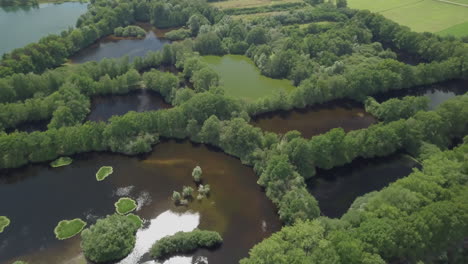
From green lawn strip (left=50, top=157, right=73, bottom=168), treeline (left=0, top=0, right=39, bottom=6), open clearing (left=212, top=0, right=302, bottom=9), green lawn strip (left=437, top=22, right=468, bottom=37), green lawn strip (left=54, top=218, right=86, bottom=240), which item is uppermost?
treeline (left=0, top=0, right=39, bottom=6)

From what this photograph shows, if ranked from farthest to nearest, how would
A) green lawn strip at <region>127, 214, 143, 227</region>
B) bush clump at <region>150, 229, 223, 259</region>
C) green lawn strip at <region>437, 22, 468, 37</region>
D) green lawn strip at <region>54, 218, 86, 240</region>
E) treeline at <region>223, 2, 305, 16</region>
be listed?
treeline at <region>223, 2, 305, 16</region>
green lawn strip at <region>437, 22, 468, 37</region>
green lawn strip at <region>127, 214, 143, 227</region>
green lawn strip at <region>54, 218, 86, 240</region>
bush clump at <region>150, 229, 223, 259</region>

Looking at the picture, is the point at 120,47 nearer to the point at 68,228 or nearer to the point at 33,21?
the point at 33,21

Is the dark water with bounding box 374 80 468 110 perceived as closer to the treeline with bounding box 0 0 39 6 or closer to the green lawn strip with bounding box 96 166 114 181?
the green lawn strip with bounding box 96 166 114 181

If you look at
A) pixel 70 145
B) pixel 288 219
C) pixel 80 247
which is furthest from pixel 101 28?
pixel 288 219

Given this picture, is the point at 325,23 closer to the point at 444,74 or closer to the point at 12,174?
the point at 444,74

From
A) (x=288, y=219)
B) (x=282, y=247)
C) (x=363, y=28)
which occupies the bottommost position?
(x=288, y=219)

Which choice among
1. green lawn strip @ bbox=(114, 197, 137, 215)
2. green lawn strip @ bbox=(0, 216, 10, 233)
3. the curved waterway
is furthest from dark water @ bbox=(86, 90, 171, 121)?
green lawn strip @ bbox=(0, 216, 10, 233)
